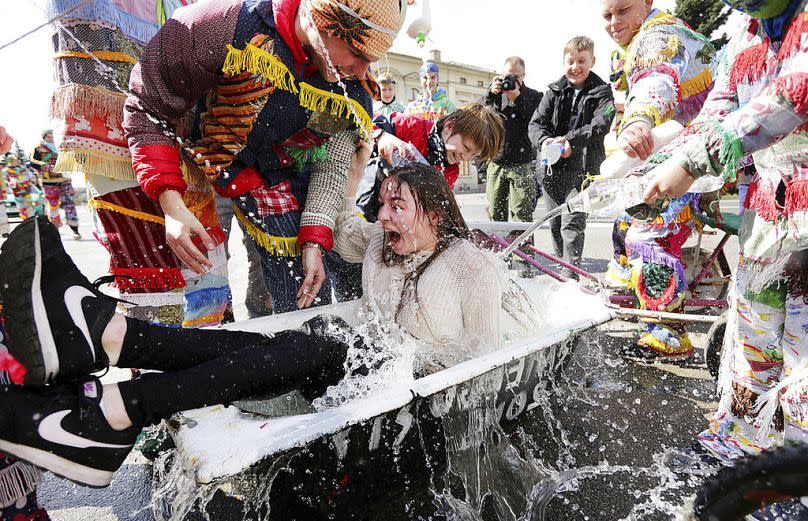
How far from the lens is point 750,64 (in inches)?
54.5

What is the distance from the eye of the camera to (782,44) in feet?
4.08

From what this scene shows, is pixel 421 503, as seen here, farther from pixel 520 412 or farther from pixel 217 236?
pixel 217 236

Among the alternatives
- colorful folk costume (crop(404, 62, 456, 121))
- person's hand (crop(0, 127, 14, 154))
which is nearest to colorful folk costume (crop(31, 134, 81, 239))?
colorful folk costume (crop(404, 62, 456, 121))

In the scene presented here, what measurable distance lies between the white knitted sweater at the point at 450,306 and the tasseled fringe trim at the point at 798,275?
931 millimetres

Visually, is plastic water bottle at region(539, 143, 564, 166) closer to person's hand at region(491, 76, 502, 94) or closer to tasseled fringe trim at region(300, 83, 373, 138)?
person's hand at region(491, 76, 502, 94)

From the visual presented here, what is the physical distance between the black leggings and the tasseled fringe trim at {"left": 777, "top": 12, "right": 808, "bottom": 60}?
63.4 inches

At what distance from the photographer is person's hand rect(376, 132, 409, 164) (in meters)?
2.44

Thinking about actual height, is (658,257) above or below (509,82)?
below

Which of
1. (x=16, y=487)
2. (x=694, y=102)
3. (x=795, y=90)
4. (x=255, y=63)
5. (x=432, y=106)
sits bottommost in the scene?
(x=16, y=487)

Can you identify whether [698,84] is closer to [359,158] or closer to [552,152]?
[552,152]

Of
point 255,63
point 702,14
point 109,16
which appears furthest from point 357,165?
point 702,14

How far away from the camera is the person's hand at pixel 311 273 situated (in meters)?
1.95

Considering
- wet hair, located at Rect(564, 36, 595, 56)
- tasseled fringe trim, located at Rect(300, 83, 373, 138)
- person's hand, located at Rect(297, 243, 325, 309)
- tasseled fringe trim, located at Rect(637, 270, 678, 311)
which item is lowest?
tasseled fringe trim, located at Rect(637, 270, 678, 311)

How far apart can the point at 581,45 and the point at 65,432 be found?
453 centimetres
